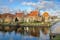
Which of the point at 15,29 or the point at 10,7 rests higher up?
the point at 10,7

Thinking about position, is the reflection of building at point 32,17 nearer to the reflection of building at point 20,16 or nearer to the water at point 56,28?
the reflection of building at point 20,16

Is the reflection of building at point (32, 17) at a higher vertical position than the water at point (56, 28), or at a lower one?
higher

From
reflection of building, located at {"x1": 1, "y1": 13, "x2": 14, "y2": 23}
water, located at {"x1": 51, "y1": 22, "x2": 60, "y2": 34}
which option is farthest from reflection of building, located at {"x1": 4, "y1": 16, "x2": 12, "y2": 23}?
water, located at {"x1": 51, "y1": 22, "x2": 60, "y2": 34}

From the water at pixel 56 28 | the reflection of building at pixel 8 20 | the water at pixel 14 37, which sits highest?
the reflection of building at pixel 8 20

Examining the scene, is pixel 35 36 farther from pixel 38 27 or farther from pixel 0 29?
pixel 0 29

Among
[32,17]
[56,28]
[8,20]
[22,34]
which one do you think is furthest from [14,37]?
[56,28]

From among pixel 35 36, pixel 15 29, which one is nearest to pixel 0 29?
pixel 15 29

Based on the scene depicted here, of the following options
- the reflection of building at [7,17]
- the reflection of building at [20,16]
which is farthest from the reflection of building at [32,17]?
the reflection of building at [7,17]

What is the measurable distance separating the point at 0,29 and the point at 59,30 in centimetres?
85

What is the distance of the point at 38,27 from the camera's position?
2199 mm

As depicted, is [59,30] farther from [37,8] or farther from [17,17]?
[17,17]

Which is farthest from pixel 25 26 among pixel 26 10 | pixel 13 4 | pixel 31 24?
pixel 13 4

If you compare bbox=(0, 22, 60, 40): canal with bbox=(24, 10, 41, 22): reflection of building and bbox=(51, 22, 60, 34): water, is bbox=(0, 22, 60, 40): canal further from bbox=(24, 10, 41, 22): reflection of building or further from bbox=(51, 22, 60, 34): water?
bbox=(24, 10, 41, 22): reflection of building

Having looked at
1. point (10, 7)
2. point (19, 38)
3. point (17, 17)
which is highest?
point (10, 7)
